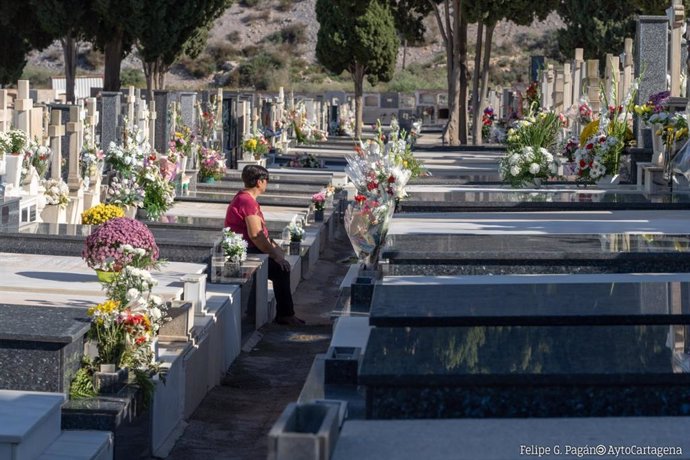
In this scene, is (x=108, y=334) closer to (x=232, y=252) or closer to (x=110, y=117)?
(x=232, y=252)

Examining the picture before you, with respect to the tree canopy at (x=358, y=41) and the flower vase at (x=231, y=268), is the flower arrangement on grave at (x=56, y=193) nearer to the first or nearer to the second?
the flower vase at (x=231, y=268)

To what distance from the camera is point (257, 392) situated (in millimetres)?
8609

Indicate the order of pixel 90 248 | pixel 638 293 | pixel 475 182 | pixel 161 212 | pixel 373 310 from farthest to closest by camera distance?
pixel 475 182 < pixel 161 212 < pixel 90 248 < pixel 638 293 < pixel 373 310

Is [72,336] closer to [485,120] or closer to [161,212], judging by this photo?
[161,212]

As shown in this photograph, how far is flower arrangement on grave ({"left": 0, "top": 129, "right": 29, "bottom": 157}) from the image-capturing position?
12.6 m

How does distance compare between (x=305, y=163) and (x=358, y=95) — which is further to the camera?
(x=358, y=95)

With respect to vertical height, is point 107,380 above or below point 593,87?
below

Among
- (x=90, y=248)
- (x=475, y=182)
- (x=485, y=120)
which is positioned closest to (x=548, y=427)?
(x=90, y=248)

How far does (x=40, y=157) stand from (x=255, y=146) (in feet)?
32.1

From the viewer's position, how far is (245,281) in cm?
1000

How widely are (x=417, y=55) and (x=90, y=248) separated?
81.6 m

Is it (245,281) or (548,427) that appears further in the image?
(245,281)

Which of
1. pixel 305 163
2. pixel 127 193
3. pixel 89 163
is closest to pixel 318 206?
pixel 89 163

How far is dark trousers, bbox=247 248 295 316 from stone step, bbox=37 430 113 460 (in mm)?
5128
